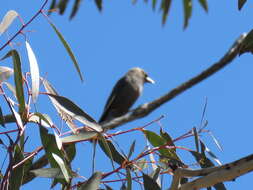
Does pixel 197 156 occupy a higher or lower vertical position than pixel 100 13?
lower

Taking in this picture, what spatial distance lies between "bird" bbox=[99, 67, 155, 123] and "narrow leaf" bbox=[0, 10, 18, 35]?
0.70 m

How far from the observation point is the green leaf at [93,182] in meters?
2.21

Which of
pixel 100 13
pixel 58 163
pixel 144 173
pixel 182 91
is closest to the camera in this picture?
pixel 182 91

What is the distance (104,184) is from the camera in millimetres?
2410

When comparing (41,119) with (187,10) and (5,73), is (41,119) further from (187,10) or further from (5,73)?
(187,10)

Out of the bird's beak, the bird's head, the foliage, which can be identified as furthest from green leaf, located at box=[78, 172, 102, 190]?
the bird's beak

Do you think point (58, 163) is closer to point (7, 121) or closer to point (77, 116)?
point (77, 116)

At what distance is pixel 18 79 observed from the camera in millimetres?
2209

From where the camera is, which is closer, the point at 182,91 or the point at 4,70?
the point at 182,91

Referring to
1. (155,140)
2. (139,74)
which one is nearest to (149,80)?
(139,74)

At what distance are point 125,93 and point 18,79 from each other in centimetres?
91

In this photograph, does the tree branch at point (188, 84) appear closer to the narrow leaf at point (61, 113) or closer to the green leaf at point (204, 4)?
the green leaf at point (204, 4)

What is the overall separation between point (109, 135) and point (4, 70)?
522 millimetres

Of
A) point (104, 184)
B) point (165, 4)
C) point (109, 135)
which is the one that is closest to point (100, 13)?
point (165, 4)
